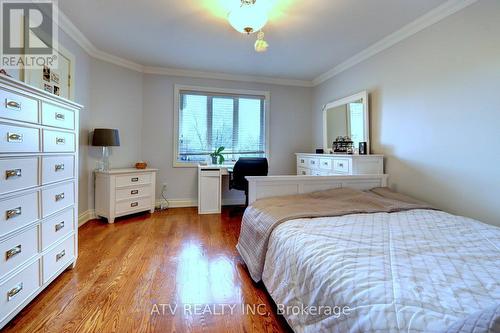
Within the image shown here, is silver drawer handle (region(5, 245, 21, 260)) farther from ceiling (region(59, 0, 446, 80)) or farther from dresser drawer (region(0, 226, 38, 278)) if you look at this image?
ceiling (region(59, 0, 446, 80))

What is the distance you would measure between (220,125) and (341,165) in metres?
2.25

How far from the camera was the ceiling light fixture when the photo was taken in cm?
201

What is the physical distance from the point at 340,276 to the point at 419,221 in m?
1.02

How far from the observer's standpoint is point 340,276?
3.06 feet

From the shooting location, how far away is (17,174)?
134 cm

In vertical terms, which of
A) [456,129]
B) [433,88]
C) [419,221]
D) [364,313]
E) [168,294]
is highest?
[433,88]

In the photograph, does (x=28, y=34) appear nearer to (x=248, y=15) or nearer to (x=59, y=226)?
(x=59, y=226)

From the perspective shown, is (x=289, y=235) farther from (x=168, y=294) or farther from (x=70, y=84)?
(x=70, y=84)

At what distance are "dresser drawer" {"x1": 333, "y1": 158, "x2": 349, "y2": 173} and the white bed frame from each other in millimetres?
426

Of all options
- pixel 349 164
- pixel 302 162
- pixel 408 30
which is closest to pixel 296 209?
pixel 349 164

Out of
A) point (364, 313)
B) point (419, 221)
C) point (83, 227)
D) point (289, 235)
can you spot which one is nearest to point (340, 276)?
point (364, 313)

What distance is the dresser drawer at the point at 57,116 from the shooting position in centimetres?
157

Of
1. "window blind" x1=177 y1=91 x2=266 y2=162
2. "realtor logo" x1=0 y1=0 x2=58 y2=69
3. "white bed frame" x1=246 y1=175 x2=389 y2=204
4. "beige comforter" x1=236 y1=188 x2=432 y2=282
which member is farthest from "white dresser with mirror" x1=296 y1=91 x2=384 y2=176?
"realtor logo" x1=0 y1=0 x2=58 y2=69

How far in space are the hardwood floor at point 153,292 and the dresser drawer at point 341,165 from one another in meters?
1.63
